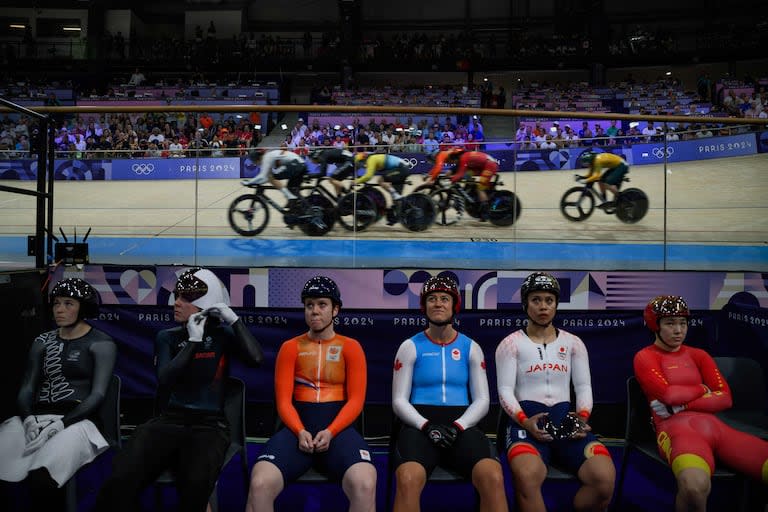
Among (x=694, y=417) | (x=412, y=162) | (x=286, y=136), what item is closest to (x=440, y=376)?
(x=694, y=417)

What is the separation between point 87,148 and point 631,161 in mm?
4581

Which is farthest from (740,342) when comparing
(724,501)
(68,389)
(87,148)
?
(87,148)

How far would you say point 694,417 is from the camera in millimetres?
3068

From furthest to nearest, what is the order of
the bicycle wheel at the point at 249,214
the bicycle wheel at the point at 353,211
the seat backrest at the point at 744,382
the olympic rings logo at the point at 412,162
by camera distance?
the olympic rings logo at the point at 412,162, the bicycle wheel at the point at 249,214, the bicycle wheel at the point at 353,211, the seat backrest at the point at 744,382

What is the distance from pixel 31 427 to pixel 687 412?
3.34 meters

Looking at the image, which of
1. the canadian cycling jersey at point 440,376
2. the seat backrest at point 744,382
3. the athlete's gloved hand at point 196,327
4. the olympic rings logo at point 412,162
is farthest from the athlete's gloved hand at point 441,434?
the olympic rings logo at point 412,162

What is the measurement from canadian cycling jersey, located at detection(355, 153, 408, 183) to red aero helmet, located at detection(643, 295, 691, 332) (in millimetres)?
2360

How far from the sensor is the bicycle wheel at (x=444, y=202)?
5.02m

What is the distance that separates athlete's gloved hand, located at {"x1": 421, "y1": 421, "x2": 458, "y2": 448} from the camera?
2.86 metres

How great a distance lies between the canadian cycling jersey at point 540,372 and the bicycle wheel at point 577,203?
208cm

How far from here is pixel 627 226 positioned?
16.3 ft

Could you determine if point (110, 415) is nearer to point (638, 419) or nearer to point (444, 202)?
point (638, 419)

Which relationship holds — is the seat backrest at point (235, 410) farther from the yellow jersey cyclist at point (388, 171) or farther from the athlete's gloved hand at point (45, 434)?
the yellow jersey cyclist at point (388, 171)

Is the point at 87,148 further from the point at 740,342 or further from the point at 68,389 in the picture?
the point at 740,342
